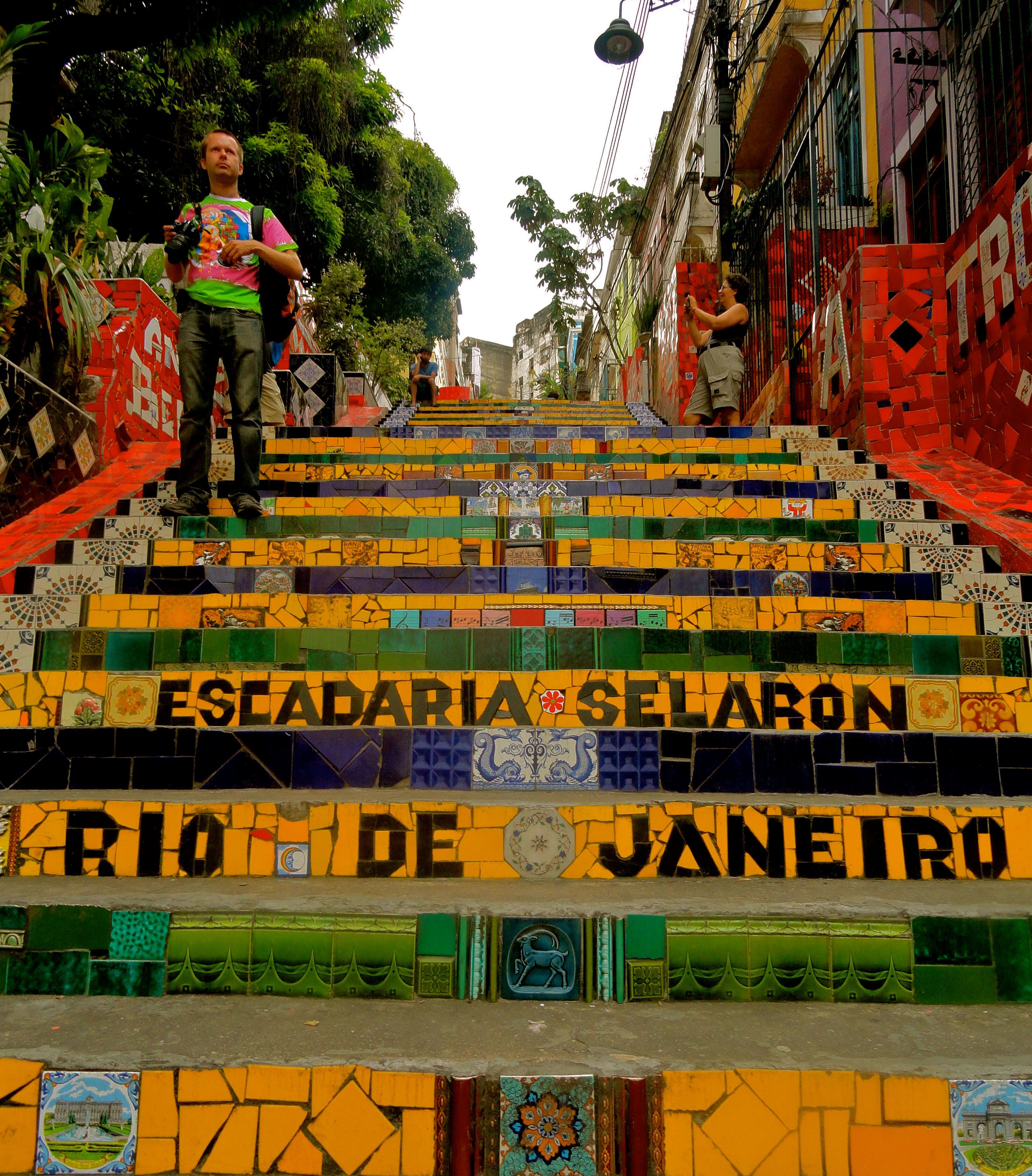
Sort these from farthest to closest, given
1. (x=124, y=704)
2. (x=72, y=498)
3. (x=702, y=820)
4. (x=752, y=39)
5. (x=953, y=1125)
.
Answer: (x=752, y=39), (x=72, y=498), (x=124, y=704), (x=702, y=820), (x=953, y=1125)

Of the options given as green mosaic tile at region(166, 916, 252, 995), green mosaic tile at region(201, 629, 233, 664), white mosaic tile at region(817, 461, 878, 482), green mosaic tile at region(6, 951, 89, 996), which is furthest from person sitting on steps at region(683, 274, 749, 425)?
green mosaic tile at region(6, 951, 89, 996)

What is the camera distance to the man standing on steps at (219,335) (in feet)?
12.4

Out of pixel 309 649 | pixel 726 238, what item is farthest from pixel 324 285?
pixel 309 649

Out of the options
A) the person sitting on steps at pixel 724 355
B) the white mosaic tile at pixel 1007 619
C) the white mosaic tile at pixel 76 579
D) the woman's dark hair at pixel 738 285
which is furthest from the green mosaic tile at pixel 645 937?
the woman's dark hair at pixel 738 285

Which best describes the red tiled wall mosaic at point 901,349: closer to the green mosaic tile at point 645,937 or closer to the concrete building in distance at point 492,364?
the green mosaic tile at point 645,937

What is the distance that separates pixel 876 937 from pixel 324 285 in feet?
44.1

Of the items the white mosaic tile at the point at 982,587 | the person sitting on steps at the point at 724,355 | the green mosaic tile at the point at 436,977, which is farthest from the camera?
the person sitting on steps at the point at 724,355

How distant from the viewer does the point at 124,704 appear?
230 cm

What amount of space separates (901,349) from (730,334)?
65.6 inches

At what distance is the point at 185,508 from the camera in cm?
374

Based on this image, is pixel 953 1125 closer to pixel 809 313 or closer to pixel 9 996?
pixel 9 996

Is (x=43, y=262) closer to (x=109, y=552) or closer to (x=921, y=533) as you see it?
(x=109, y=552)

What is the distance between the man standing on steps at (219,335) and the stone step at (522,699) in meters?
1.55

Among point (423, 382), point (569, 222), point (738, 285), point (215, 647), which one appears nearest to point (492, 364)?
point (569, 222)
